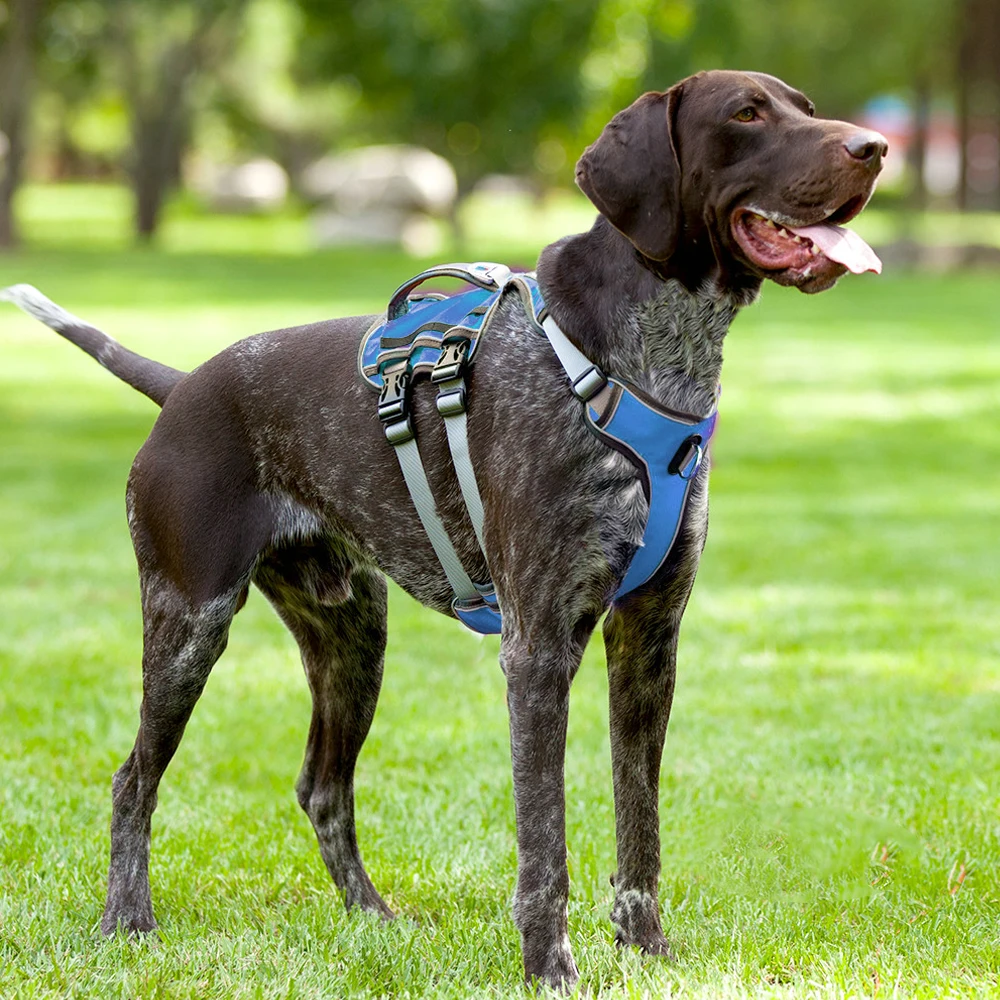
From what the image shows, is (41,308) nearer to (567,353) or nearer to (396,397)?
(396,397)

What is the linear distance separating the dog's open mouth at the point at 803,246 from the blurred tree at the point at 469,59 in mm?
28131

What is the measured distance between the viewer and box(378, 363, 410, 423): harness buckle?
159 inches

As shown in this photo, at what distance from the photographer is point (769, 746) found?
609 cm

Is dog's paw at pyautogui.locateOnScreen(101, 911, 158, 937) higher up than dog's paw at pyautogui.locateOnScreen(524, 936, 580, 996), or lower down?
lower down

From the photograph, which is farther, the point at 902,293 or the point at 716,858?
the point at 902,293

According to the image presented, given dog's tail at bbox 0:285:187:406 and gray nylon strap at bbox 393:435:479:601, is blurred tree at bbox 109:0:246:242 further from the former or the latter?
gray nylon strap at bbox 393:435:479:601

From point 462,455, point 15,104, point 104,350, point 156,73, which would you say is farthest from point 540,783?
point 156,73

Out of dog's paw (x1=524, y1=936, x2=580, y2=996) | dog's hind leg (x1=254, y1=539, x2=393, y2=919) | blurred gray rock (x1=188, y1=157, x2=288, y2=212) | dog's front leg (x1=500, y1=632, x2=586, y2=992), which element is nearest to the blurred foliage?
blurred gray rock (x1=188, y1=157, x2=288, y2=212)

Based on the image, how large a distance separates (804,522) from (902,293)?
65.8ft

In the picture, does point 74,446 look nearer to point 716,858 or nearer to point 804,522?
point 804,522

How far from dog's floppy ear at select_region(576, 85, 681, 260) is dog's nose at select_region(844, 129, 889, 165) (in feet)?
1.35

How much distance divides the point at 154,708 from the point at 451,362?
1.33 m

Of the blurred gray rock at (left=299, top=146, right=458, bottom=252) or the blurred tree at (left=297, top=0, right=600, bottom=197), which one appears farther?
the blurred gray rock at (left=299, top=146, right=458, bottom=252)

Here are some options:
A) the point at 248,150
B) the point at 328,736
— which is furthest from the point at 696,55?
the point at 248,150
